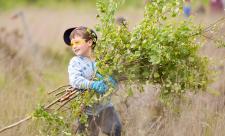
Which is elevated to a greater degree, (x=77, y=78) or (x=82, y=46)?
(x=82, y=46)

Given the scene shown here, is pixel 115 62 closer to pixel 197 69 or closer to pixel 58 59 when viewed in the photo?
pixel 197 69

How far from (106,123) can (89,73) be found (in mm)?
441

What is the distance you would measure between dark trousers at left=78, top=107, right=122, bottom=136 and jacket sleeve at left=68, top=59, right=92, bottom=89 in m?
0.34

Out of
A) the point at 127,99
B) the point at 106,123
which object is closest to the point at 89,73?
the point at 106,123

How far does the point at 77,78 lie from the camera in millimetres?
6035

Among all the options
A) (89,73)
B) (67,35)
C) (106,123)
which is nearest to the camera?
(89,73)

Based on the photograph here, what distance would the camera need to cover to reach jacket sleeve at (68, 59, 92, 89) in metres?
5.97

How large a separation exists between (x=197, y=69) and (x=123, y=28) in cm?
66

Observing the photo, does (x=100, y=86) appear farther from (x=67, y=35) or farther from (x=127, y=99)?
(x=127, y=99)

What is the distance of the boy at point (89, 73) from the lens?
20.1 ft

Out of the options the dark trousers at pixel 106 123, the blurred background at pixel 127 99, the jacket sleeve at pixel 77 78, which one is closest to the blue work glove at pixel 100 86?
the jacket sleeve at pixel 77 78

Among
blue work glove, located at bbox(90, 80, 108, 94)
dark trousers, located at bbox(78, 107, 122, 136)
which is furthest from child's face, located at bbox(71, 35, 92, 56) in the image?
dark trousers, located at bbox(78, 107, 122, 136)

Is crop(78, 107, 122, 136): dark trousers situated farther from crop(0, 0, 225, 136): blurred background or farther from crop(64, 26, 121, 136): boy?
crop(0, 0, 225, 136): blurred background

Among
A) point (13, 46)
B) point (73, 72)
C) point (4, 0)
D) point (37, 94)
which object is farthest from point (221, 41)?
point (4, 0)
